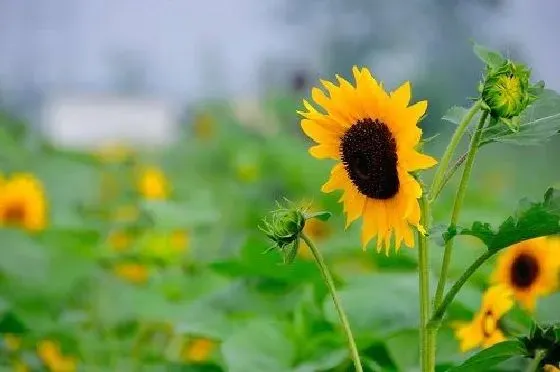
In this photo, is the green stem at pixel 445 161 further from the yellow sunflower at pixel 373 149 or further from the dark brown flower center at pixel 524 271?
the dark brown flower center at pixel 524 271

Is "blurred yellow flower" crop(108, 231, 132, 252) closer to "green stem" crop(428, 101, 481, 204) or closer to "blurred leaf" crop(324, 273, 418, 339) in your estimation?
"blurred leaf" crop(324, 273, 418, 339)

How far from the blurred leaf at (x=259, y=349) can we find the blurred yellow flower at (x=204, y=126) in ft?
5.24

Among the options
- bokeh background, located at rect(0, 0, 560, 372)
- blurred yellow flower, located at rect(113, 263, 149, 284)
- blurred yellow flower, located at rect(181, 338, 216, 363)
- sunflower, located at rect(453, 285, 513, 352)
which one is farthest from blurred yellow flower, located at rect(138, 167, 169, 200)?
sunflower, located at rect(453, 285, 513, 352)

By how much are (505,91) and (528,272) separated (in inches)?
12.2

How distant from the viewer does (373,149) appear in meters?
0.48

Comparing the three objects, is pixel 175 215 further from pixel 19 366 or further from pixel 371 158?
pixel 371 158

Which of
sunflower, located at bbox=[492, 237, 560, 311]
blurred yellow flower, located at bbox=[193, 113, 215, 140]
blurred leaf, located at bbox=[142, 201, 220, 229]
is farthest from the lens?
blurred yellow flower, located at bbox=[193, 113, 215, 140]

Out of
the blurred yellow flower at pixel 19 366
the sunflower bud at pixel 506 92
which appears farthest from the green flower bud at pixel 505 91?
the blurred yellow flower at pixel 19 366

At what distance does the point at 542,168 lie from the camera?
1.57m

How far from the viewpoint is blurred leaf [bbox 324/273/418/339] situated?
672 millimetres

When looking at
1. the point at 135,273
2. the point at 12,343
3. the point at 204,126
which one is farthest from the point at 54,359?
the point at 204,126

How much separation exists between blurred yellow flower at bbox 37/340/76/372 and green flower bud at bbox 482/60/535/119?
620 mm

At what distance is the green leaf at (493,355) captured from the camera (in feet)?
1.57

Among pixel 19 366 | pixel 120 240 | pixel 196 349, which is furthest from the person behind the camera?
pixel 120 240
